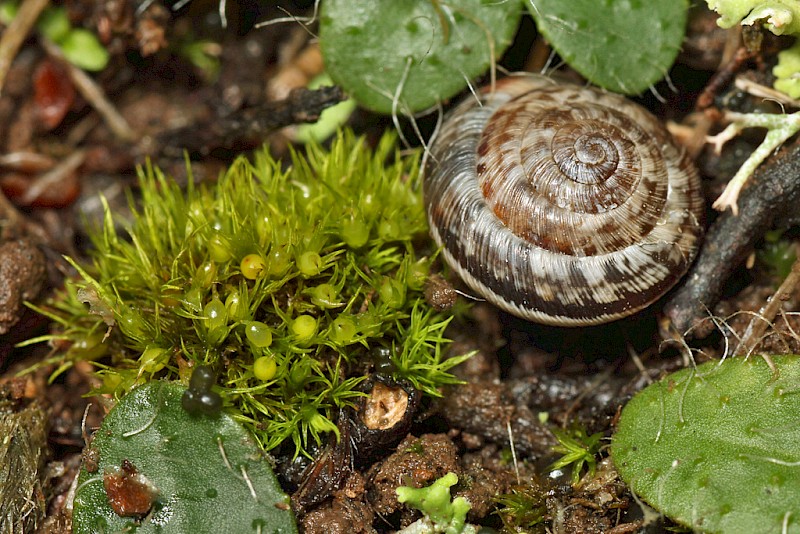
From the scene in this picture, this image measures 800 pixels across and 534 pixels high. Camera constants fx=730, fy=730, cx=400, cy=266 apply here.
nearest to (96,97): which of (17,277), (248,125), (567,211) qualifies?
(248,125)

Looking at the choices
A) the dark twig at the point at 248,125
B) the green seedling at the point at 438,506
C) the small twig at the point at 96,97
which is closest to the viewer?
the green seedling at the point at 438,506

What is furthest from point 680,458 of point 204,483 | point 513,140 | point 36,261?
point 36,261

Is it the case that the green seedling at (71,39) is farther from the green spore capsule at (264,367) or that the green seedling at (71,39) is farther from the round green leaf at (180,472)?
the green spore capsule at (264,367)

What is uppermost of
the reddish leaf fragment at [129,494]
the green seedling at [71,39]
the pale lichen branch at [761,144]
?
the pale lichen branch at [761,144]

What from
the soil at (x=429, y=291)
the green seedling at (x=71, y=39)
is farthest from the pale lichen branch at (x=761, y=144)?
the green seedling at (x=71, y=39)

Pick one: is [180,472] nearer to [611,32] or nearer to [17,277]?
[17,277]

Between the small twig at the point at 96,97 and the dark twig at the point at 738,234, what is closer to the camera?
the dark twig at the point at 738,234
